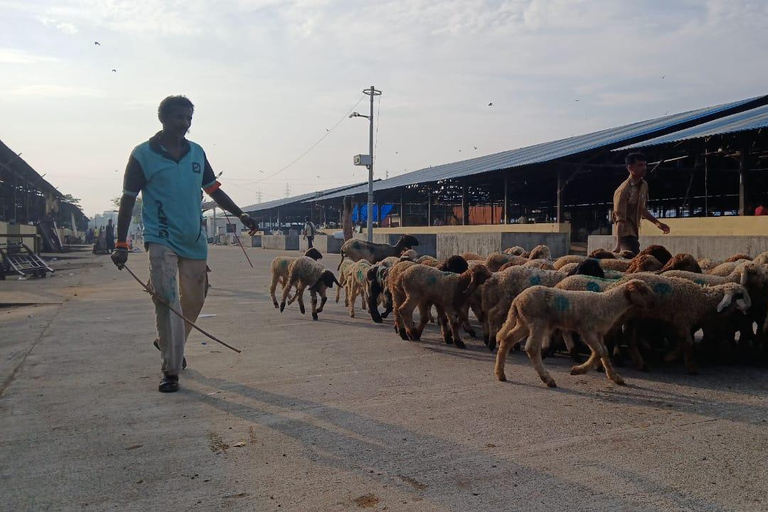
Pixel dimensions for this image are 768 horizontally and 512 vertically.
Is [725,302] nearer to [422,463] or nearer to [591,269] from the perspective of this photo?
[591,269]

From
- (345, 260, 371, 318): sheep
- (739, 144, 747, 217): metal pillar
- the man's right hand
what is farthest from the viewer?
(739, 144, 747, 217): metal pillar

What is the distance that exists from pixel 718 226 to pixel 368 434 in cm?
1455

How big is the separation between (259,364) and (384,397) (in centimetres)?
195

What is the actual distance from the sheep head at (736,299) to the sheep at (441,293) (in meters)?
2.55

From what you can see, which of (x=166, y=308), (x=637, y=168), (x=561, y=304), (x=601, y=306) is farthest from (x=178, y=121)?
(x=637, y=168)

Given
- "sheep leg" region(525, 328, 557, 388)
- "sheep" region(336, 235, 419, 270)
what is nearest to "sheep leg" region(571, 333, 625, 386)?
"sheep leg" region(525, 328, 557, 388)

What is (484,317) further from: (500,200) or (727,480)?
(500,200)

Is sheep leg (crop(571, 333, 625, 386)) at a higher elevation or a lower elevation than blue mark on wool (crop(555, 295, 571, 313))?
lower

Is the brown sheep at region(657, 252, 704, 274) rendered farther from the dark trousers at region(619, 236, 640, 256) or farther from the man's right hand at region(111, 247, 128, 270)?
the man's right hand at region(111, 247, 128, 270)

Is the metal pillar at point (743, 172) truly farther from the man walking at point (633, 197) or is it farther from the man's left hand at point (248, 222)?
the man's left hand at point (248, 222)

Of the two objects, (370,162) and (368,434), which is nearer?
(368,434)

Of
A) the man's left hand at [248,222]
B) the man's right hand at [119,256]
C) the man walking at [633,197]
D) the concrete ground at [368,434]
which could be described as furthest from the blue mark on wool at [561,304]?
the man's right hand at [119,256]

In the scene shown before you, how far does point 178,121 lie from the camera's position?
578cm

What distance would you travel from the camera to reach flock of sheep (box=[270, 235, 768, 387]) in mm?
5832
